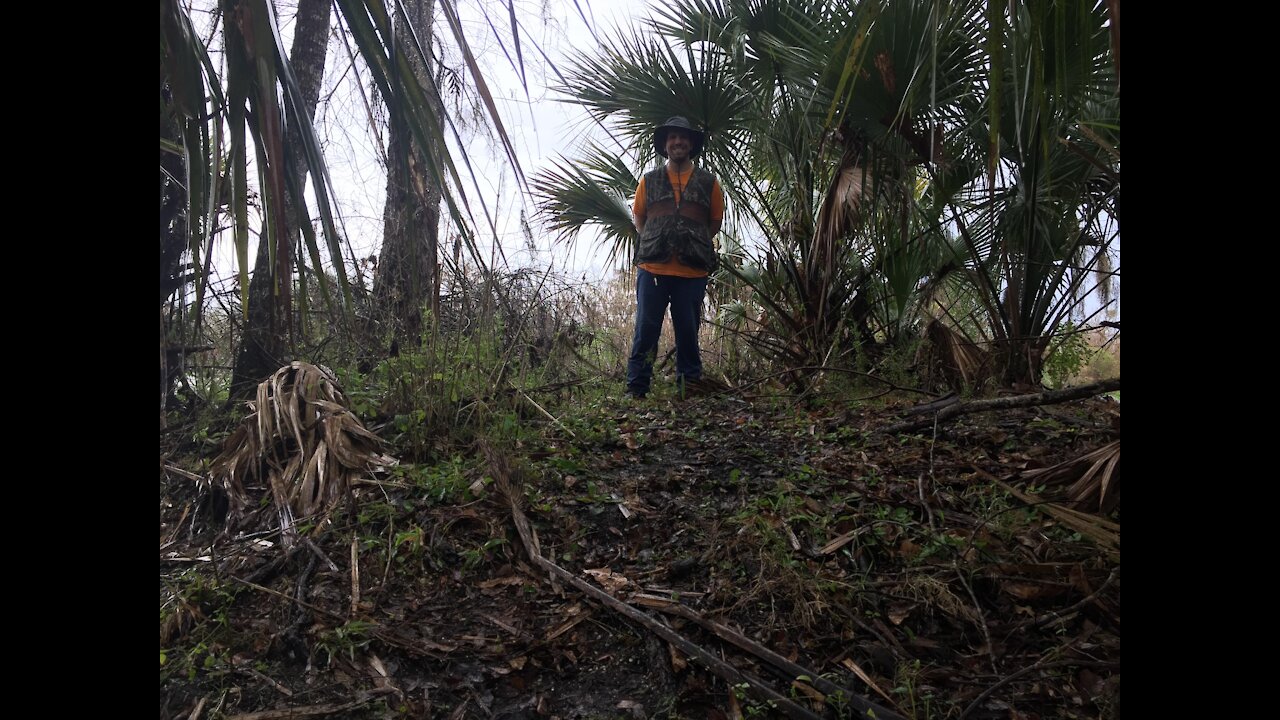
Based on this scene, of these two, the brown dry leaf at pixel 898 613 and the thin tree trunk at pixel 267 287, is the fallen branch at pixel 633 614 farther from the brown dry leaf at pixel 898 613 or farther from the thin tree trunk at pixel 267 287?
the thin tree trunk at pixel 267 287

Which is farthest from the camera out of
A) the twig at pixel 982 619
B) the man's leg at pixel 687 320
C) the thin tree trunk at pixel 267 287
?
the man's leg at pixel 687 320

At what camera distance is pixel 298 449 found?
3.02m

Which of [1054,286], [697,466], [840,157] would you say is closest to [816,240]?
[840,157]

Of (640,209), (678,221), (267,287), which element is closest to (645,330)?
(678,221)

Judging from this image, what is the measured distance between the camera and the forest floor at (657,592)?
194 cm

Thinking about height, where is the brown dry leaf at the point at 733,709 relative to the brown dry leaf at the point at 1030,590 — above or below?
below

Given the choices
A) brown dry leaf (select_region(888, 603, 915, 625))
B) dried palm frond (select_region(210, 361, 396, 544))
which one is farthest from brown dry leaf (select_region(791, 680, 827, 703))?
dried palm frond (select_region(210, 361, 396, 544))

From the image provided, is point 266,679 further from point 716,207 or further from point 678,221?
point 716,207

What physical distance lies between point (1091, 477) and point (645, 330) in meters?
2.95

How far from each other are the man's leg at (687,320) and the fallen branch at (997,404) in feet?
5.86

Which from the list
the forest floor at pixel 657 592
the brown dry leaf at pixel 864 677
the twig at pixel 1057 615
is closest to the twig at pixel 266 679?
the forest floor at pixel 657 592

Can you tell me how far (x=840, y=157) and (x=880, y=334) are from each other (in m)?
1.34
